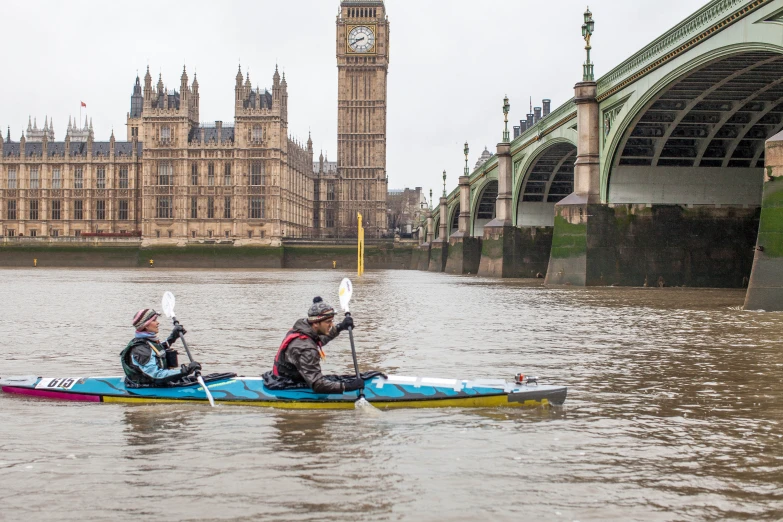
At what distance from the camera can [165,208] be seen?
105 m

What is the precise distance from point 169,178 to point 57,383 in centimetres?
9762

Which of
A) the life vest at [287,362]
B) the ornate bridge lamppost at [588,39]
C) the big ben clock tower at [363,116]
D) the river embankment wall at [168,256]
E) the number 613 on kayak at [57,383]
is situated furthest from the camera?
the big ben clock tower at [363,116]

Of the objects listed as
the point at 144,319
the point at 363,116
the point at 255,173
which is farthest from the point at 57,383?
the point at 363,116

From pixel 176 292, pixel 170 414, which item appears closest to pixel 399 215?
pixel 176 292

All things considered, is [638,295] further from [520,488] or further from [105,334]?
[520,488]

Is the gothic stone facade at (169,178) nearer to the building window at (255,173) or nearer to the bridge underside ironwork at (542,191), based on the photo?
the building window at (255,173)

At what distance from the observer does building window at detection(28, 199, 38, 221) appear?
356 ft

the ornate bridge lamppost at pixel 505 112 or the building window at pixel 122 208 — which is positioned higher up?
the ornate bridge lamppost at pixel 505 112

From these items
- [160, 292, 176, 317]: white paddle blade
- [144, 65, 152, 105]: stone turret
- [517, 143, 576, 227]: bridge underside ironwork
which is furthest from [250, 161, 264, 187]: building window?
[160, 292, 176, 317]: white paddle blade

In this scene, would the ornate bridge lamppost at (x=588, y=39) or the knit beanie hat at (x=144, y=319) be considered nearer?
the knit beanie hat at (x=144, y=319)

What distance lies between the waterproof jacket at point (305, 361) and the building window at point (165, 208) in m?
98.0

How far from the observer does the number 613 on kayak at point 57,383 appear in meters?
10.3

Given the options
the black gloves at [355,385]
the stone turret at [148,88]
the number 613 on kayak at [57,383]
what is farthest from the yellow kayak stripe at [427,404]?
the stone turret at [148,88]

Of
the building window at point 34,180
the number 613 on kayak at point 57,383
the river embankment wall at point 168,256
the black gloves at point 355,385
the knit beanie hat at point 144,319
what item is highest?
the building window at point 34,180
